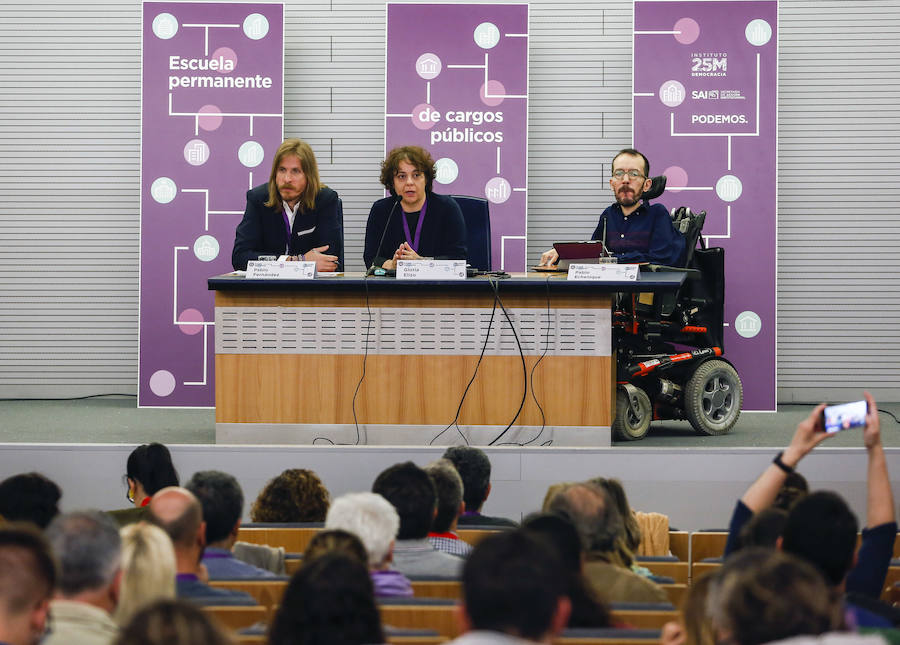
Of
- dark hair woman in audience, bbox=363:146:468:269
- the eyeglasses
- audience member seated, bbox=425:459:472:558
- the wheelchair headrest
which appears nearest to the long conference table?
dark hair woman in audience, bbox=363:146:468:269

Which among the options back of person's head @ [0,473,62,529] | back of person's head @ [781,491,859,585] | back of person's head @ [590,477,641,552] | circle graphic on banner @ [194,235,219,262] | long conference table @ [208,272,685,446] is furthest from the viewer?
circle graphic on banner @ [194,235,219,262]

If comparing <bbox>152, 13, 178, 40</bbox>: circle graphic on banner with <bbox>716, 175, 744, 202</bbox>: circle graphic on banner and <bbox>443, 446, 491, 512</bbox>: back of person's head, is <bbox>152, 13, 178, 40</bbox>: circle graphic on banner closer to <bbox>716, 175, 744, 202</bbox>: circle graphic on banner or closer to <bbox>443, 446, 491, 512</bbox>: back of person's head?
<bbox>716, 175, 744, 202</bbox>: circle graphic on banner

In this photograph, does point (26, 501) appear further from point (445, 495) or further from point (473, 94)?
point (473, 94)

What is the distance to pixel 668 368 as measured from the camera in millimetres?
6523

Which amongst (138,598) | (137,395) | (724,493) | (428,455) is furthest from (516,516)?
(137,395)

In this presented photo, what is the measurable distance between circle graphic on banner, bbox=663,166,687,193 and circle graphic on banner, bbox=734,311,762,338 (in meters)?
0.93

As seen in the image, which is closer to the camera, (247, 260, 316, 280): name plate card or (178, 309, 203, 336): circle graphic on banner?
(247, 260, 316, 280): name plate card

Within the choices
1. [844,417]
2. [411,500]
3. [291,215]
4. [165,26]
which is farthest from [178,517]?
[165,26]

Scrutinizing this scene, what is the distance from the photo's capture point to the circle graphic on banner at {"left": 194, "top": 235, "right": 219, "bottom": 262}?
26.0 feet

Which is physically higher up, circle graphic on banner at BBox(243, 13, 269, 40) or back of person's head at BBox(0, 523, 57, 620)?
circle graphic on banner at BBox(243, 13, 269, 40)

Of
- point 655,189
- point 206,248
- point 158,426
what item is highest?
point 655,189

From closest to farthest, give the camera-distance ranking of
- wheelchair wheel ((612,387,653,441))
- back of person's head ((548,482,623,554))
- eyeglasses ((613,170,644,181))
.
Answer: back of person's head ((548,482,623,554)) < wheelchair wheel ((612,387,653,441)) < eyeglasses ((613,170,644,181))

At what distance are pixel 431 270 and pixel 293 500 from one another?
1.83m

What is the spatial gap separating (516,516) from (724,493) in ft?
3.09
